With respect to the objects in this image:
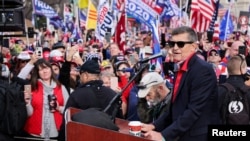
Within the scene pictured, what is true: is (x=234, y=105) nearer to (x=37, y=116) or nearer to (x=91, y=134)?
(x=37, y=116)

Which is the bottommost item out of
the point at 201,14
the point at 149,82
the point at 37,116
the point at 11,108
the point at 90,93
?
the point at 37,116

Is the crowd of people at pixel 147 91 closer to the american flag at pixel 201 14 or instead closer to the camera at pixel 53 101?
the camera at pixel 53 101

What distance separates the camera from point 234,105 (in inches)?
237

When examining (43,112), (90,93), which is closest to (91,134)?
(90,93)

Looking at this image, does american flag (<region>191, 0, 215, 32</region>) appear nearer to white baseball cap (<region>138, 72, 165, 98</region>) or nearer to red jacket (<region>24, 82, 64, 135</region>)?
red jacket (<region>24, 82, 64, 135</region>)

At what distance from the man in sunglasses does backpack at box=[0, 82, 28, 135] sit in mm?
2249

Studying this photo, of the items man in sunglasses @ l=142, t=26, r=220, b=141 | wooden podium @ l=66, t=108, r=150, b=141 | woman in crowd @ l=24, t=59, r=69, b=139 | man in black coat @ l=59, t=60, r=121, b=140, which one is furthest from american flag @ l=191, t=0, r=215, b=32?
wooden podium @ l=66, t=108, r=150, b=141

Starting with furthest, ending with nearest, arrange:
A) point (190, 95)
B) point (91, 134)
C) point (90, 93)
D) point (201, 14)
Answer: point (201, 14)
point (90, 93)
point (190, 95)
point (91, 134)

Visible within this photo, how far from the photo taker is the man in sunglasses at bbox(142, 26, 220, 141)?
4.25 meters

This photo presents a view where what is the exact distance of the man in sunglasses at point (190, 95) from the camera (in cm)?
425

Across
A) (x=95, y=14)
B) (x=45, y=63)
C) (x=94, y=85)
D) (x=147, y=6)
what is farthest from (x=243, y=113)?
(x=95, y=14)

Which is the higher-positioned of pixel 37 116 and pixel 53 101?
pixel 53 101

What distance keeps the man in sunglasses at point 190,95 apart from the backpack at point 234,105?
1.51m

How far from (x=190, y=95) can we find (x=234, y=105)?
5.84ft
